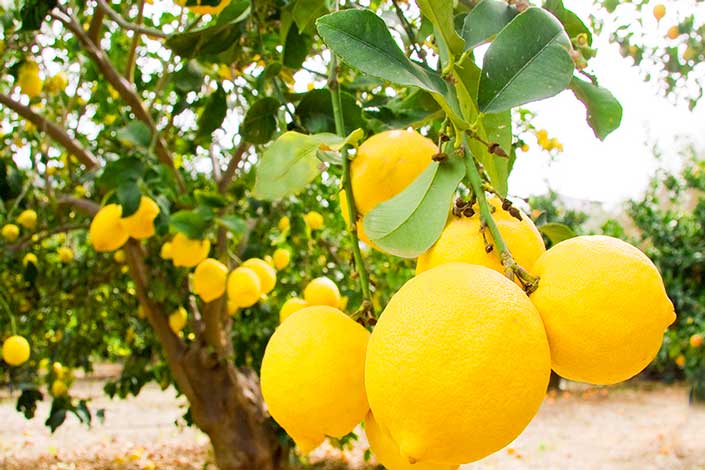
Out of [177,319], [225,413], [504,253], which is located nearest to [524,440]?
[225,413]

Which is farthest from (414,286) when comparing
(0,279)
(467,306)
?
(0,279)

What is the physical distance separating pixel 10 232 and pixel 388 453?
2.65 meters

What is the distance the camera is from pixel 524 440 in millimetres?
6320

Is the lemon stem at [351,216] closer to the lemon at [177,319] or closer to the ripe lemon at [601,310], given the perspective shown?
the ripe lemon at [601,310]

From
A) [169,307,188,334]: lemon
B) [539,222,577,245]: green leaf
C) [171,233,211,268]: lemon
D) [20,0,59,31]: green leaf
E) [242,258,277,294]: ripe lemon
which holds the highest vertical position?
[20,0,59,31]: green leaf

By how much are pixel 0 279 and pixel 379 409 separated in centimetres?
368

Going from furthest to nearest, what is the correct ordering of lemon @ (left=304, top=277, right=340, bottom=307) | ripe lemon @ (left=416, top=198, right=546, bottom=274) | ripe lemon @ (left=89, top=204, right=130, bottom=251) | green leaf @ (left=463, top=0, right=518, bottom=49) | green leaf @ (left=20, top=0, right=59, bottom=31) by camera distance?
ripe lemon @ (left=89, top=204, right=130, bottom=251) → green leaf @ (left=20, top=0, right=59, bottom=31) → lemon @ (left=304, top=277, right=340, bottom=307) → green leaf @ (left=463, top=0, right=518, bottom=49) → ripe lemon @ (left=416, top=198, right=546, bottom=274)

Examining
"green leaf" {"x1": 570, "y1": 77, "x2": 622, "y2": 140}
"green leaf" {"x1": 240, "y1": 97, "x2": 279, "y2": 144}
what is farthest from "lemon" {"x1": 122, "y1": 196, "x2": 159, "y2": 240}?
"green leaf" {"x1": 570, "y1": 77, "x2": 622, "y2": 140}

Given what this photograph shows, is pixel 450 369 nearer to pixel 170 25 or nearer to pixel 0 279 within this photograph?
pixel 170 25

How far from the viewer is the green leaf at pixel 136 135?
1.84 metres

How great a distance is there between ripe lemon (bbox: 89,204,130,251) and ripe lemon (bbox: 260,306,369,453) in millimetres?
1283

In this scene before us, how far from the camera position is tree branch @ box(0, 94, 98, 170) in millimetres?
2523

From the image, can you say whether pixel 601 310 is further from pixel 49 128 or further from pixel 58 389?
pixel 58 389

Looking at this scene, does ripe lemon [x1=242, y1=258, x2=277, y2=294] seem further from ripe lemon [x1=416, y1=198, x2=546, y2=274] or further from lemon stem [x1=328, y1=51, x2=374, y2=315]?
ripe lemon [x1=416, y1=198, x2=546, y2=274]
